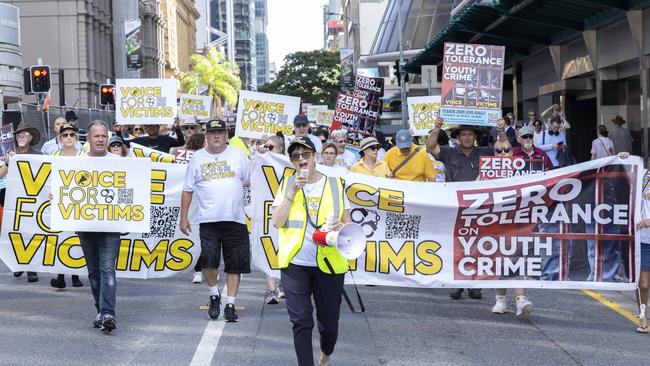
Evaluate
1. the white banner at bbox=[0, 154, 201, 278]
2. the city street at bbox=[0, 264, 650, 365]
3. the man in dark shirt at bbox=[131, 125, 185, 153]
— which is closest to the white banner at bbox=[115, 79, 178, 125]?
the man in dark shirt at bbox=[131, 125, 185, 153]

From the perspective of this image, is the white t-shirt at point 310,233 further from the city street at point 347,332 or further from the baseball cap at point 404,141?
the baseball cap at point 404,141

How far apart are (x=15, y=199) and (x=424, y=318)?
435cm

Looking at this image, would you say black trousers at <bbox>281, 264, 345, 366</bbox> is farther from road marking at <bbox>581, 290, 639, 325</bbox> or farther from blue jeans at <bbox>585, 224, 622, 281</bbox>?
road marking at <bbox>581, 290, 639, 325</bbox>

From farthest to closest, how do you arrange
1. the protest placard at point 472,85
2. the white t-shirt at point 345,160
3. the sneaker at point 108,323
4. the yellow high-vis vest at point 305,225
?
1. the protest placard at point 472,85
2. the white t-shirt at point 345,160
3. the sneaker at point 108,323
4. the yellow high-vis vest at point 305,225

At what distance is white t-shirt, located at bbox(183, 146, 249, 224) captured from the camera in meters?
9.62

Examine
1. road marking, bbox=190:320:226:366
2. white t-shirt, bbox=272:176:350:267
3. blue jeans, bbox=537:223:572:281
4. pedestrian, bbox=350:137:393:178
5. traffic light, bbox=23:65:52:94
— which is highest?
traffic light, bbox=23:65:52:94

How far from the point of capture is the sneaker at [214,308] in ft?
31.4

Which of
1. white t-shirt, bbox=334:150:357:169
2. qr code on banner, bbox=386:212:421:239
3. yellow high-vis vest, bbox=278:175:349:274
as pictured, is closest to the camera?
yellow high-vis vest, bbox=278:175:349:274

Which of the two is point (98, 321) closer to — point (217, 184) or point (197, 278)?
point (217, 184)

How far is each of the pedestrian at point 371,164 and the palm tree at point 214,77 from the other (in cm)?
9586

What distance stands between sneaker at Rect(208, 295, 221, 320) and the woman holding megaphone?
9.07ft

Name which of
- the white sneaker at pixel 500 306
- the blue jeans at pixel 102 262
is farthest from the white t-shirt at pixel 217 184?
the white sneaker at pixel 500 306

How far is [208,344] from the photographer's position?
8.45 m

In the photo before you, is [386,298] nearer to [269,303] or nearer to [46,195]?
[269,303]
